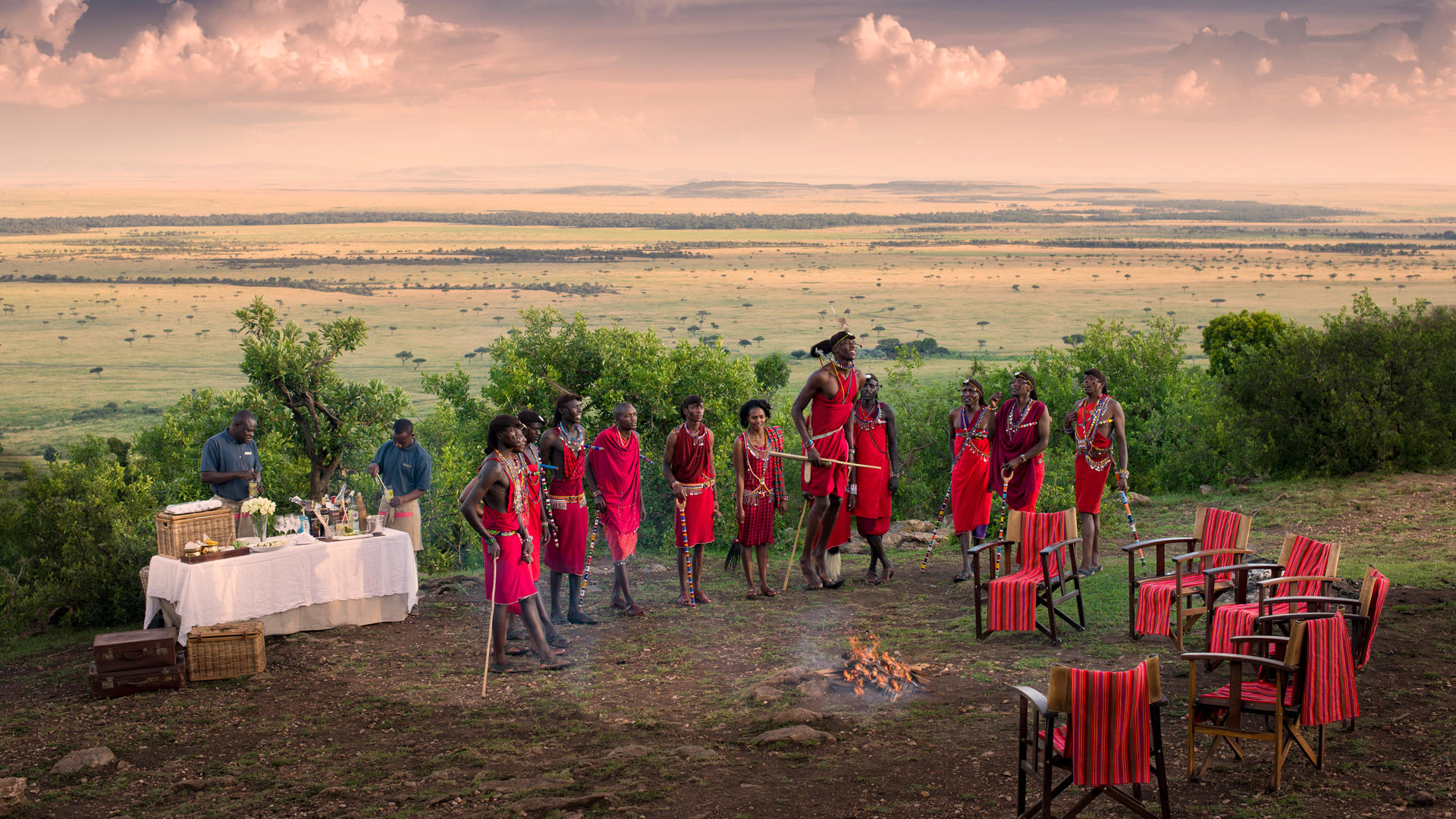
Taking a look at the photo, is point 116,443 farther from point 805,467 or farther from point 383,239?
point 383,239

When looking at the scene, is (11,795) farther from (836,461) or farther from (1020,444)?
(1020,444)

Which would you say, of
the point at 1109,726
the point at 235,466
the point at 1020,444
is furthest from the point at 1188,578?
the point at 235,466

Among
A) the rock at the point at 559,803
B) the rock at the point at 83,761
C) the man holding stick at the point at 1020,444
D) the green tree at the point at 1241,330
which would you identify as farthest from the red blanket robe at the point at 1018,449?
the green tree at the point at 1241,330

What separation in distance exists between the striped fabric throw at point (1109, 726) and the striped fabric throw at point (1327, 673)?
1.20 m

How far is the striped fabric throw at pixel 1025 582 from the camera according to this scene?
9.82 meters

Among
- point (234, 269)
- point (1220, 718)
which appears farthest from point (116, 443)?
point (234, 269)

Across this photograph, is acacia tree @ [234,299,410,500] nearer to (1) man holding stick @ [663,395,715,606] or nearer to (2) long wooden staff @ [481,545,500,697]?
(1) man holding stick @ [663,395,715,606]

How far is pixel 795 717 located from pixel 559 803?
78.7 inches

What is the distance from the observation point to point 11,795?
23.8 feet

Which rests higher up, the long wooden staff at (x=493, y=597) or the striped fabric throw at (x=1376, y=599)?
the striped fabric throw at (x=1376, y=599)

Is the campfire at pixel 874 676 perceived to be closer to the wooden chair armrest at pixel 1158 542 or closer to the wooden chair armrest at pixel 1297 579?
the wooden chair armrest at pixel 1158 542

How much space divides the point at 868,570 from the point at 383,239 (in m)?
193

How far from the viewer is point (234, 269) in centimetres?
15088

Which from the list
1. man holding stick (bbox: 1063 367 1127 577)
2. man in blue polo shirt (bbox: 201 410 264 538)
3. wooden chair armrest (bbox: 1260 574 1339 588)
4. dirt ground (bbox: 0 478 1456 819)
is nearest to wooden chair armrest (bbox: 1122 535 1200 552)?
dirt ground (bbox: 0 478 1456 819)
